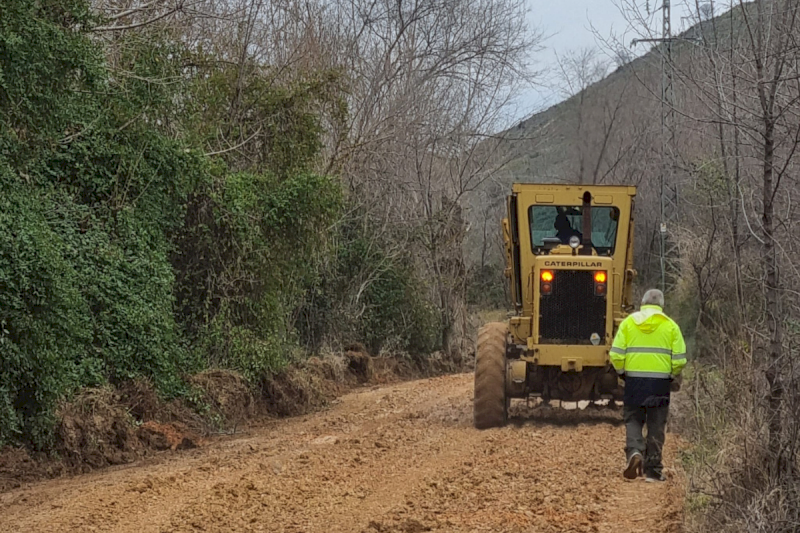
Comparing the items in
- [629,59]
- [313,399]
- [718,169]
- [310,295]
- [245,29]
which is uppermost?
[245,29]

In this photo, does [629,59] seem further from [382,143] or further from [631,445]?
[382,143]

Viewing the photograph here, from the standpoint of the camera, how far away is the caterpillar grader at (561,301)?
13.8 metres

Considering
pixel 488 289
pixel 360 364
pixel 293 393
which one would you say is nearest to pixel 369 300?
pixel 360 364

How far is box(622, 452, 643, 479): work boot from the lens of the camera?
9.60 metres

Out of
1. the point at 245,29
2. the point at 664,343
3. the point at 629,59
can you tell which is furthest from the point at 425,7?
the point at 664,343

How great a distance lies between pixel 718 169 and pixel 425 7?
51.4 ft

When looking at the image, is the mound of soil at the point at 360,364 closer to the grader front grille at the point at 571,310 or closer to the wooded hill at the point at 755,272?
the grader front grille at the point at 571,310

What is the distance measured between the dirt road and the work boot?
116mm

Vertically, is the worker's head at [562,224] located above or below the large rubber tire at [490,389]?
above

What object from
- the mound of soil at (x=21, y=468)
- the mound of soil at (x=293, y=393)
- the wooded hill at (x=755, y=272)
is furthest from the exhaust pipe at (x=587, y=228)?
the mound of soil at (x=21, y=468)

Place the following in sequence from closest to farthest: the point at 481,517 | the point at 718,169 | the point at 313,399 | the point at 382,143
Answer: the point at 481,517 < the point at 718,169 < the point at 313,399 < the point at 382,143

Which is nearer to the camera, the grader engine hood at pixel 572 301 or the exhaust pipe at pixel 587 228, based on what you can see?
the grader engine hood at pixel 572 301

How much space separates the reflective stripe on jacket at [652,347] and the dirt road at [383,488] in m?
1.08

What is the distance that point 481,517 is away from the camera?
8344 mm
